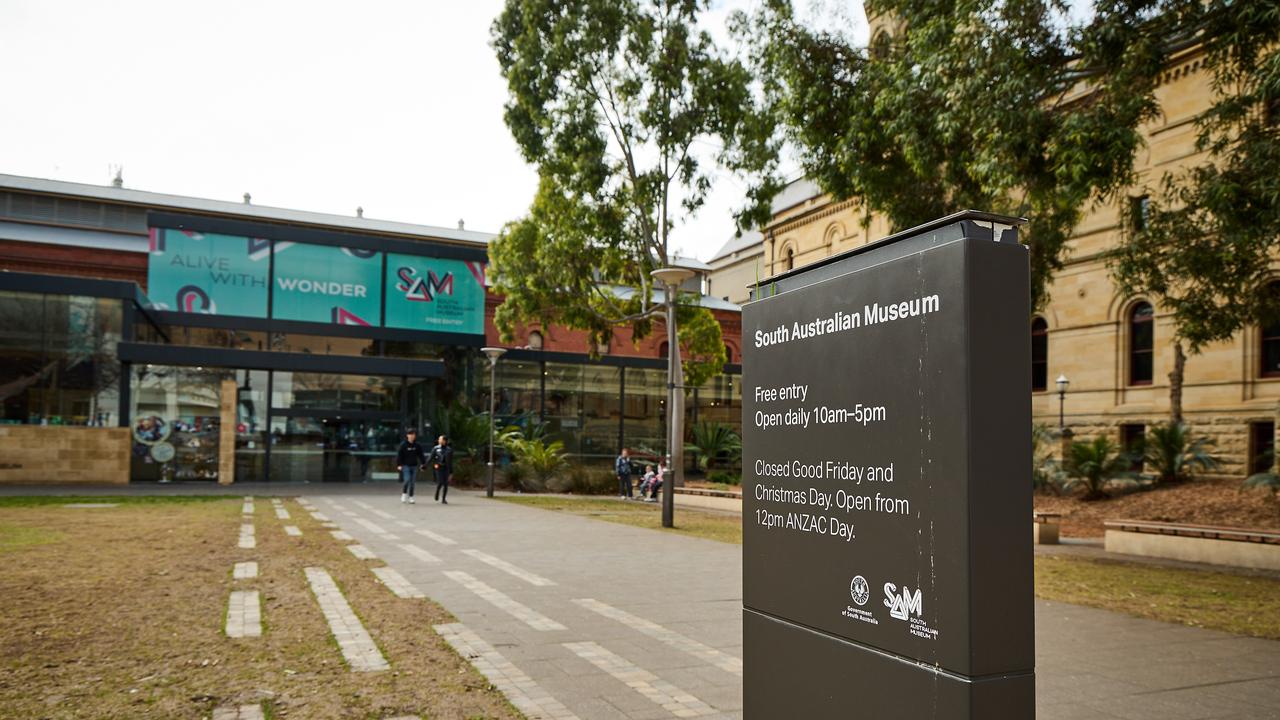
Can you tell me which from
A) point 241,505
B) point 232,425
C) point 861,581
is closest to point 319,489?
point 232,425

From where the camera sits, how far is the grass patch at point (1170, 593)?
8.34 metres

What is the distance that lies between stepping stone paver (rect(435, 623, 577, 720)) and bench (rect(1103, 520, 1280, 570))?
1160 cm

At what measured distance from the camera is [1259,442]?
25297 mm

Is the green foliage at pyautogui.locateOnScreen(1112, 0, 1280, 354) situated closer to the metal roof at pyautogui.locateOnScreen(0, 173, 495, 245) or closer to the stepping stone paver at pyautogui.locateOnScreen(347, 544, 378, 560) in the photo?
the stepping stone paver at pyautogui.locateOnScreen(347, 544, 378, 560)

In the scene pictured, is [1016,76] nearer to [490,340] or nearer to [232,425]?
[232,425]

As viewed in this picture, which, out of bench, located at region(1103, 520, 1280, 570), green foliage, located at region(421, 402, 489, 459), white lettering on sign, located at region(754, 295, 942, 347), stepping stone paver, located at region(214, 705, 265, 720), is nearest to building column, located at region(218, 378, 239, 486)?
green foliage, located at region(421, 402, 489, 459)

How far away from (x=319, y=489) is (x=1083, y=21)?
23.9 meters

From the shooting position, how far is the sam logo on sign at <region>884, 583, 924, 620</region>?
8.17 feet

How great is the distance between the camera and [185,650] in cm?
620

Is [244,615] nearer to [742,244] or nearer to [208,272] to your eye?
[208,272]

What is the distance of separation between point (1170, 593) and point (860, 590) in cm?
920

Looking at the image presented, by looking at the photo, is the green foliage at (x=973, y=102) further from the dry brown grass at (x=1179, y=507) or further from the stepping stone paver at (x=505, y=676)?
the stepping stone paver at (x=505, y=676)

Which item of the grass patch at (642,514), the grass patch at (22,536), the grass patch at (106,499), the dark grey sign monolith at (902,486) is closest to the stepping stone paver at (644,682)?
the dark grey sign monolith at (902,486)

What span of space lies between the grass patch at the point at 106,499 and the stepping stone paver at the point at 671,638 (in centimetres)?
1468
